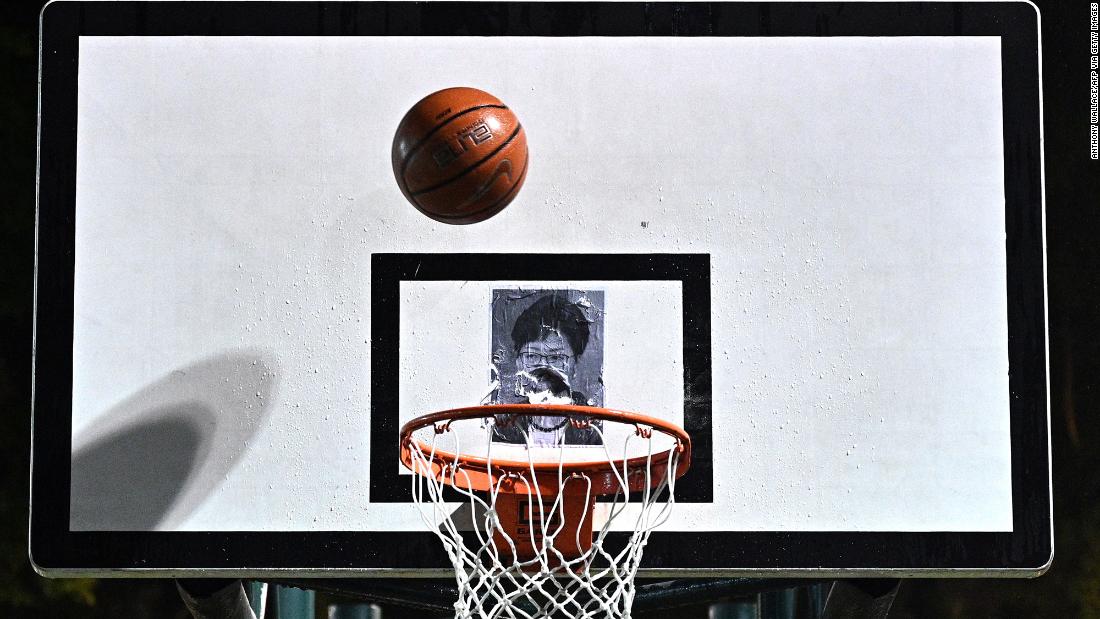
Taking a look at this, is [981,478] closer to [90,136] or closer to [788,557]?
[788,557]

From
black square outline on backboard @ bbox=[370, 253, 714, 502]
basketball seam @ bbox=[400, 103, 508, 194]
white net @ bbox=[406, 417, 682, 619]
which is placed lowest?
white net @ bbox=[406, 417, 682, 619]

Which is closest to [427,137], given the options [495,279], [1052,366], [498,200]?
[498,200]

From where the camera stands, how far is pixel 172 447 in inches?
86.4

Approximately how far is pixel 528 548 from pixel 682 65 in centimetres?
92

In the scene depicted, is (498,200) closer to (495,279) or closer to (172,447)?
(495,279)

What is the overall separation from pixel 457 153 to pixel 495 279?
39 centimetres

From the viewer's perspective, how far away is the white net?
1.96 metres

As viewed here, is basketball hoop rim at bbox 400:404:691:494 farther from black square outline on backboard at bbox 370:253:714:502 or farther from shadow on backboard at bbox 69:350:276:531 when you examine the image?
shadow on backboard at bbox 69:350:276:531

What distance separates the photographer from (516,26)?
2.27 metres

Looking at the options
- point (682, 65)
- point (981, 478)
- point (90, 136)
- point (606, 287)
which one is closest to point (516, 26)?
point (682, 65)

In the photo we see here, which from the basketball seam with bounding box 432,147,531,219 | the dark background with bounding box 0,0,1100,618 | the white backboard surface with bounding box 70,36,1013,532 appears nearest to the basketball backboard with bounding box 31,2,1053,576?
the white backboard surface with bounding box 70,36,1013,532

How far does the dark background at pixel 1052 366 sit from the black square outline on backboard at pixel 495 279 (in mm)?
3105

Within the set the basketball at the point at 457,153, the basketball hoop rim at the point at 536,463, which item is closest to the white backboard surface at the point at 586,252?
the basketball hoop rim at the point at 536,463

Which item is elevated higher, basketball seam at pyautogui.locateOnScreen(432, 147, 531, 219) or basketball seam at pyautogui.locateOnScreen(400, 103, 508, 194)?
basketball seam at pyautogui.locateOnScreen(400, 103, 508, 194)
